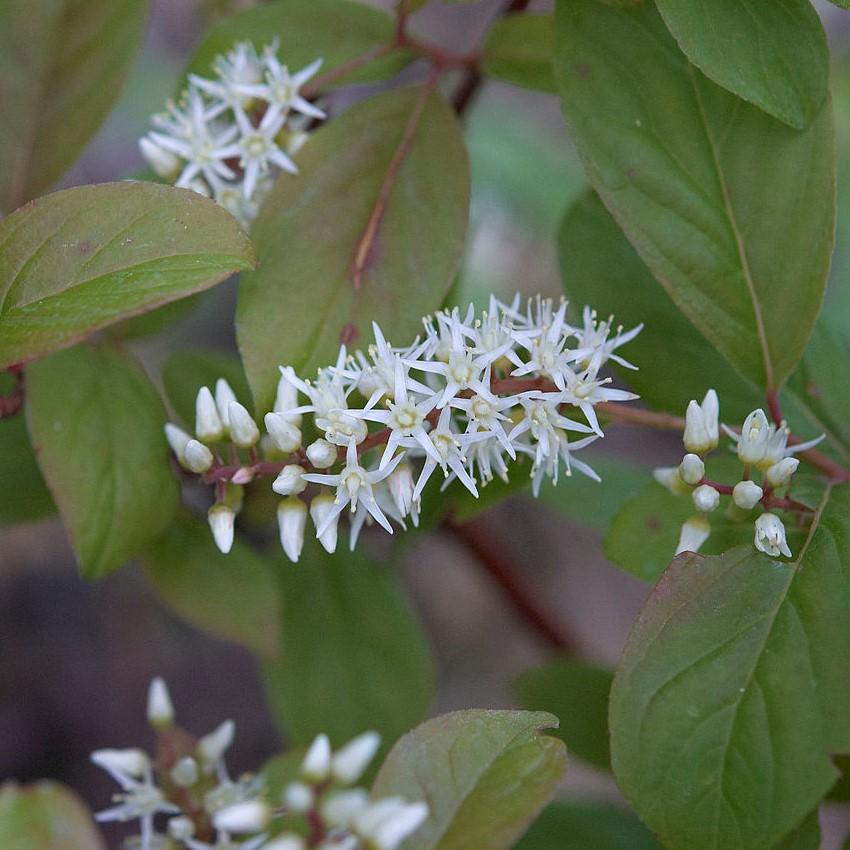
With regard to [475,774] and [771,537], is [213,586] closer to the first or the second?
[475,774]

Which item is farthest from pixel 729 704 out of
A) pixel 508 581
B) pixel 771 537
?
pixel 508 581

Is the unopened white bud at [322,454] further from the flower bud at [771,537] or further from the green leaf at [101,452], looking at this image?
the flower bud at [771,537]

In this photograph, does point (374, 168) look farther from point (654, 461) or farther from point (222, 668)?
point (654, 461)

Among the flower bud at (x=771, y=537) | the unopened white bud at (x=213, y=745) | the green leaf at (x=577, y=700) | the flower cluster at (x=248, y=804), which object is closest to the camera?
the flower cluster at (x=248, y=804)

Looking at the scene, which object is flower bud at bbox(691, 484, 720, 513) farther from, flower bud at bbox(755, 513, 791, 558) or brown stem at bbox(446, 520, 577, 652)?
brown stem at bbox(446, 520, 577, 652)

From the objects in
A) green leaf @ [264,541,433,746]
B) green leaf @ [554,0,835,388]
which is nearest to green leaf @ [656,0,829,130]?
green leaf @ [554,0,835,388]

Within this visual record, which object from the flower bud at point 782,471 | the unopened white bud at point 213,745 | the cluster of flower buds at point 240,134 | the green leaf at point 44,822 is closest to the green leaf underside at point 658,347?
the flower bud at point 782,471

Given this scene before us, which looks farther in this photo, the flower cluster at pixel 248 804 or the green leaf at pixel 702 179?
the green leaf at pixel 702 179

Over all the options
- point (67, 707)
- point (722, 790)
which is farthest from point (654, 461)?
point (722, 790)
